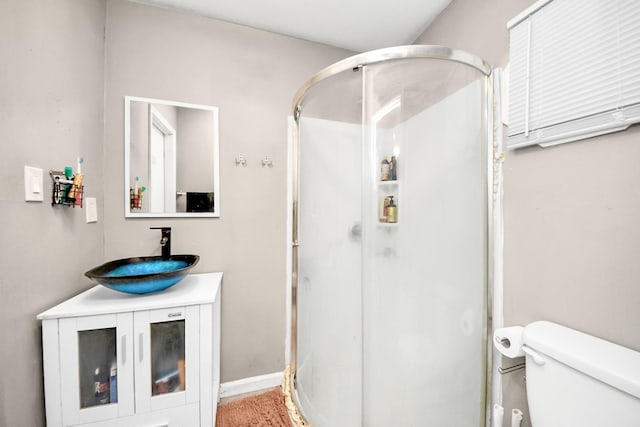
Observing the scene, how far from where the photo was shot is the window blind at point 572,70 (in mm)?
731

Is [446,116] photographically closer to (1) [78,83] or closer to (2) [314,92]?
(2) [314,92]

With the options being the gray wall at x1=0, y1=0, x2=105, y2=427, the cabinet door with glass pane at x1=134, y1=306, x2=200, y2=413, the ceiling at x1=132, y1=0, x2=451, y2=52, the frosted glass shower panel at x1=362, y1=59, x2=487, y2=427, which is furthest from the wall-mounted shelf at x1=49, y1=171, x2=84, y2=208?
the frosted glass shower panel at x1=362, y1=59, x2=487, y2=427

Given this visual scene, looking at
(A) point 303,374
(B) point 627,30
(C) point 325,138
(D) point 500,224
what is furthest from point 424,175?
(A) point 303,374

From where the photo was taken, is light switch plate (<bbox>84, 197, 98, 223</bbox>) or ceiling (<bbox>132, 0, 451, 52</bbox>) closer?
light switch plate (<bbox>84, 197, 98, 223</bbox>)

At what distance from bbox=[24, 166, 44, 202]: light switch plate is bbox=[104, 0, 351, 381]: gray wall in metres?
0.51

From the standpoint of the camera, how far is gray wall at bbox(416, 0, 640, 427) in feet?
2.46

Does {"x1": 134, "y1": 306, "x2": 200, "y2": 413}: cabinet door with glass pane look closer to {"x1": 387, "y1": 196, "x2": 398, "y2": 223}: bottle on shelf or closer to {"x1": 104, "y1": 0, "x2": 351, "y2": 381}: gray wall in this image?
{"x1": 104, "y1": 0, "x2": 351, "y2": 381}: gray wall

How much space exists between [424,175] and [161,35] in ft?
5.84

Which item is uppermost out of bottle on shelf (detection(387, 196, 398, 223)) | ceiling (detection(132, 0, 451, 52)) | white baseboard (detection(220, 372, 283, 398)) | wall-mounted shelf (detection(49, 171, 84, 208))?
ceiling (detection(132, 0, 451, 52))

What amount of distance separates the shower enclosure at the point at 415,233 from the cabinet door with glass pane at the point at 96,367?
96cm

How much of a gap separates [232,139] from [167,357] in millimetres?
1281

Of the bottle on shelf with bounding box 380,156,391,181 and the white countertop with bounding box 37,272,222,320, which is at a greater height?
the bottle on shelf with bounding box 380,156,391,181

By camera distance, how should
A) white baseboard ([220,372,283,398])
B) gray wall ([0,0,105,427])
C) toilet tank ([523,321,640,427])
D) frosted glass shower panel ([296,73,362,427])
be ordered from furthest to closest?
white baseboard ([220,372,283,398]) < frosted glass shower panel ([296,73,362,427]) < gray wall ([0,0,105,427]) < toilet tank ([523,321,640,427])

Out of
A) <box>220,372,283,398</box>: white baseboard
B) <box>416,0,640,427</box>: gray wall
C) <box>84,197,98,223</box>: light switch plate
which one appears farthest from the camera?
<box>220,372,283,398</box>: white baseboard
